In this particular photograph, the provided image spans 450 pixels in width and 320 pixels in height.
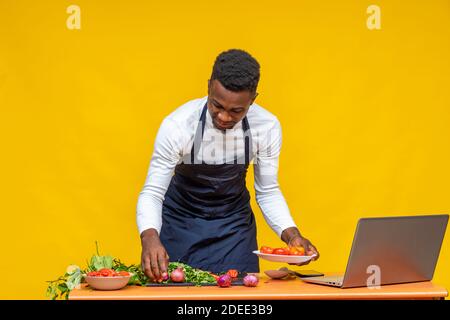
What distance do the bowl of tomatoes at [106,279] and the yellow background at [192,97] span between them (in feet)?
6.58

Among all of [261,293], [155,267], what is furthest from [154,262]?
[261,293]

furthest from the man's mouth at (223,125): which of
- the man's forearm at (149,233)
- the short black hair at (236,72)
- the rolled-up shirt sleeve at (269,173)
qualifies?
the man's forearm at (149,233)

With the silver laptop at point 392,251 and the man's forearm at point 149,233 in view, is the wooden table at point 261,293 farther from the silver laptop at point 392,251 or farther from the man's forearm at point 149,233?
the man's forearm at point 149,233

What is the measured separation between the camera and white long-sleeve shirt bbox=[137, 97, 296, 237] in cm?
372

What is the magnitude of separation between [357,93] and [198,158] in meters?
1.74

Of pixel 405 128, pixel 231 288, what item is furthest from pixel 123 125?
pixel 231 288

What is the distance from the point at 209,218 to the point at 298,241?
52cm

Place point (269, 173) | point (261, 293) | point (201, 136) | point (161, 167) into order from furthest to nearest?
point (269, 173) < point (201, 136) < point (161, 167) < point (261, 293)

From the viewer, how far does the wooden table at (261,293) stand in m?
3.04

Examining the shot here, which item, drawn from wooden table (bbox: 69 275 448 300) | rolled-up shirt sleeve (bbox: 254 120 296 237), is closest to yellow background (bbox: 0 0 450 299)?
rolled-up shirt sleeve (bbox: 254 120 296 237)

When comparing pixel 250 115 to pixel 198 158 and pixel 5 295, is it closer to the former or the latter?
pixel 198 158

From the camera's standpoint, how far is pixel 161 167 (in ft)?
12.2

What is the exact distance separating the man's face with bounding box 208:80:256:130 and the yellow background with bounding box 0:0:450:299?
170 cm

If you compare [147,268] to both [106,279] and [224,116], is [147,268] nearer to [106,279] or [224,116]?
[106,279]
